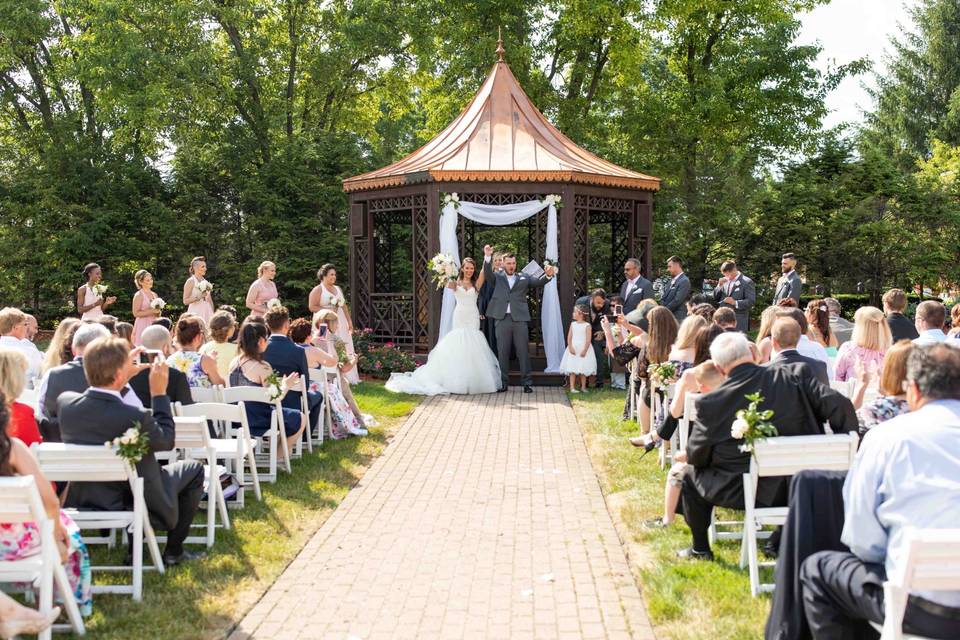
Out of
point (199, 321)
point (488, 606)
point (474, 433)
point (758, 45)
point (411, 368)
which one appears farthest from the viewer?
point (758, 45)

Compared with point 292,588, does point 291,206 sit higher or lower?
higher

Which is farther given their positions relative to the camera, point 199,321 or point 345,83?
point 345,83

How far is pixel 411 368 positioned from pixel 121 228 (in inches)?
521

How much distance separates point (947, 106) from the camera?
39469 mm

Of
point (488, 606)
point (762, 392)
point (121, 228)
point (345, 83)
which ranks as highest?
point (345, 83)

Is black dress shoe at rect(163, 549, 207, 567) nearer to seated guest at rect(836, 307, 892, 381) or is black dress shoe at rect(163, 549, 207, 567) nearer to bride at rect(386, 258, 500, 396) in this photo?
seated guest at rect(836, 307, 892, 381)

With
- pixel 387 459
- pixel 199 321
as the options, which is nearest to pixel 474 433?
pixel 387 459

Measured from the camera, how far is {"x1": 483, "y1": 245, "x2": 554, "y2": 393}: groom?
14.1m

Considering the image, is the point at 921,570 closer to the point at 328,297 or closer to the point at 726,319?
the point at 726,319

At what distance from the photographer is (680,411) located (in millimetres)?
6609

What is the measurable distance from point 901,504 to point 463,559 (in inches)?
118

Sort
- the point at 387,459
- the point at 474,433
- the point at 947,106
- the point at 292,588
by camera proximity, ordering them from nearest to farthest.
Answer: the point at 292,588, the point at 387,459, the point at 474,433, the point at 947,106

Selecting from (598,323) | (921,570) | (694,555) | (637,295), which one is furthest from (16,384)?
(598,323)

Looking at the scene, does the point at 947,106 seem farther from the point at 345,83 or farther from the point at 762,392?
the point at 762,392
